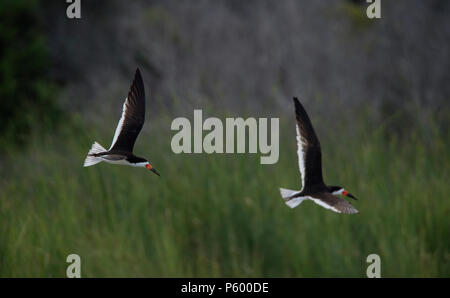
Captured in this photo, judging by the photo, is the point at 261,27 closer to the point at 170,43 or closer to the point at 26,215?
the point at 170,43

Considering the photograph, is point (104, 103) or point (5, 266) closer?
point (5, 266)

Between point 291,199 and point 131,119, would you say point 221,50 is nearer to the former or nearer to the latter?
point 131,119

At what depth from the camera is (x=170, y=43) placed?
10.0m

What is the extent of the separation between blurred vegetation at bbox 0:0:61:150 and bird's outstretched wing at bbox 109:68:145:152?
15.6ft

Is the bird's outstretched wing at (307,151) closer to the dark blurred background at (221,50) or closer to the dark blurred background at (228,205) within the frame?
the dark blurred background at (228,205)

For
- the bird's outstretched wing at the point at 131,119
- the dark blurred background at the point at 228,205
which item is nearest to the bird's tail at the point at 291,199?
the bird's outstretched wing at the point at 131,119

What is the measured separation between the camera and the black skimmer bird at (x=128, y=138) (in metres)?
1.37

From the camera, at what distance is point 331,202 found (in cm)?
142

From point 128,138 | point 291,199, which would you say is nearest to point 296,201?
point 291,199

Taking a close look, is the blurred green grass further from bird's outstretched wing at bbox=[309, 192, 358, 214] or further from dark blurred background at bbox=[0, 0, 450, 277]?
bird's outstretched wing at bbox=[309, 192, 358, 214]

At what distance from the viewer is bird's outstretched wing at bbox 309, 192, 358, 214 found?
1.37 m

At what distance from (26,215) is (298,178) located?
2.05 meters

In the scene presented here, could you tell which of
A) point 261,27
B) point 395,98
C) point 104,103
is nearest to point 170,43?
point 261,27

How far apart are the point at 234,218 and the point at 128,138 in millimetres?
2320
